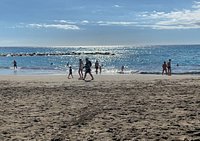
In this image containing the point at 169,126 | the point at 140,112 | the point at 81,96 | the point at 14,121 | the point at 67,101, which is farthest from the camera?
the point at 81,96

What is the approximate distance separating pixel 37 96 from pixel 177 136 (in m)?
9.24

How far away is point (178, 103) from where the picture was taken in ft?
44.0

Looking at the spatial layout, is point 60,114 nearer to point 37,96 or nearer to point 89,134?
point 89,134

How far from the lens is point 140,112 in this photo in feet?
38.0

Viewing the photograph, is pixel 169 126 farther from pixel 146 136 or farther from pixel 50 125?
pixel 50 125

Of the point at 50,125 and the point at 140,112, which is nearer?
the point at 50,125

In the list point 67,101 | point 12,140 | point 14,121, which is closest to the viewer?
point 12,140

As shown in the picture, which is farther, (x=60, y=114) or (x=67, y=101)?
(x=67, y=101)

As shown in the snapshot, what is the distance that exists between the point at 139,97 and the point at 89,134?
6.96 m

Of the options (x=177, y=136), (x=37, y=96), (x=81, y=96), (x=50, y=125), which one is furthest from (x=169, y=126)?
(x=37, y=96)

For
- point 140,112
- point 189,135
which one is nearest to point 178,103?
point 140,112

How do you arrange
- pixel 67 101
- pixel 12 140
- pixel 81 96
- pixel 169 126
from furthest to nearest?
pixel 81 96 < pixel 67 101 < pixel 169 126 < pixel 12 140

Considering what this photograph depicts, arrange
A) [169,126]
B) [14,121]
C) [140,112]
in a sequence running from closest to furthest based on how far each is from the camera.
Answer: [169,126], [14,121], [140,112]

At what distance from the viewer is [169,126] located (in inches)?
372
